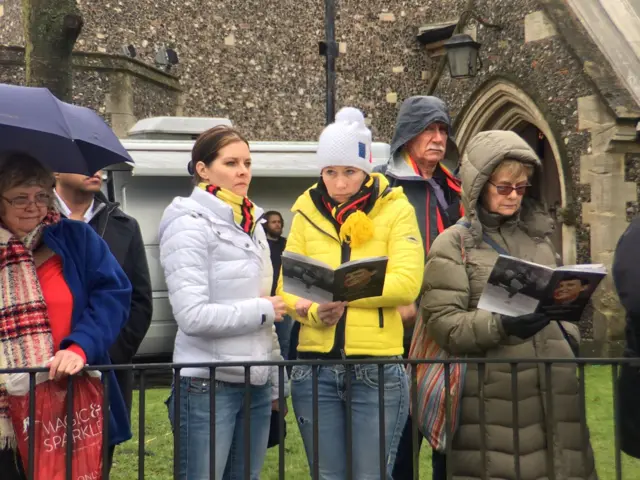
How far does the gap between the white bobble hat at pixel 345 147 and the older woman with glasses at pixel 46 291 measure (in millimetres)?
1006

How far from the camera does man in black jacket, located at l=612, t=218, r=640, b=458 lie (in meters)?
3.23

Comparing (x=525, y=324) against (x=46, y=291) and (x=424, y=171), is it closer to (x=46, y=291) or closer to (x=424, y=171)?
(x=424, y=171)

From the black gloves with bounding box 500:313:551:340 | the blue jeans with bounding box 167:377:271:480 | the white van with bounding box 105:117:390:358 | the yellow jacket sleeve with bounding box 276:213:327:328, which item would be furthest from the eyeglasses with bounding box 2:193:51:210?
the white van with bounding box 105:117:390:358

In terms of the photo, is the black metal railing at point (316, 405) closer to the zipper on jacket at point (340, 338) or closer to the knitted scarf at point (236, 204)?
the zipper on jacket at point (340, 338)

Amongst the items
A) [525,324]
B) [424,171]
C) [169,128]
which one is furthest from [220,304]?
[169,128]

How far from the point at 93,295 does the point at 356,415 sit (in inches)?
43.4

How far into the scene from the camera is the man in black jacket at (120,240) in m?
4.39

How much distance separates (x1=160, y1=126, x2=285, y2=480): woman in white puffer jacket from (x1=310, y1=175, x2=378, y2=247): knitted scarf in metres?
0.31

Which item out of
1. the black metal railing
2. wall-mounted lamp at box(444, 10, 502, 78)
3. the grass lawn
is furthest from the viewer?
wall-mounted lamp at box(444, 10, 502, 78)

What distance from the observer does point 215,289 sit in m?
3.70

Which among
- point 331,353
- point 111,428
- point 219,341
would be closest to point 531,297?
point 331,353

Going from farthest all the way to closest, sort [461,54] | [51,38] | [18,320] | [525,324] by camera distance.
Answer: [461,54], [51,38], [525,324], [18,320]

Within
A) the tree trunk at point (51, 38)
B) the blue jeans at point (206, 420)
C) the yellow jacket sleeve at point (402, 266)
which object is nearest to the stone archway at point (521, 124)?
the tree trunk at point (51, 38)

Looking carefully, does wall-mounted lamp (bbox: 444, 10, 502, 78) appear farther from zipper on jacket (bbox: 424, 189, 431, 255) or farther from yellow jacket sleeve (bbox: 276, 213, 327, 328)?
yellow jacket sleeve (bbox: 276, 213, 327, 328)
